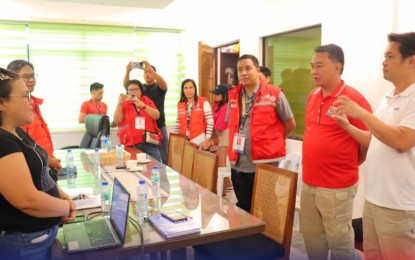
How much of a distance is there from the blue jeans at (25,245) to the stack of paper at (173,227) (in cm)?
45

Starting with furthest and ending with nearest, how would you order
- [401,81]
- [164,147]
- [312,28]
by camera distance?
1. [164,147]
2. [312,28]
3. [401,81]

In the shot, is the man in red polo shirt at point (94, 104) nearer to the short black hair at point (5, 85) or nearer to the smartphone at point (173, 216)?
the smartphone at point (173, 216)

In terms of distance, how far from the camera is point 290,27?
390 cm

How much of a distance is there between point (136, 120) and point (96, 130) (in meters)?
1.03

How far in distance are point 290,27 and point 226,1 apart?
1.72 m

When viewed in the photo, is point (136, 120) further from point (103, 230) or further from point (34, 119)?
point (103, 230)

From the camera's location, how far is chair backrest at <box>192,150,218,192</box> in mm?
2531

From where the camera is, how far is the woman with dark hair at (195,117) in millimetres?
4273

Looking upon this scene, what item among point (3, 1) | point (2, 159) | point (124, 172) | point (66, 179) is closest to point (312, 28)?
point (124, 172)

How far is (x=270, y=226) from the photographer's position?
203cm

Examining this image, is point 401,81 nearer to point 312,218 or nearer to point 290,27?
point 312,218

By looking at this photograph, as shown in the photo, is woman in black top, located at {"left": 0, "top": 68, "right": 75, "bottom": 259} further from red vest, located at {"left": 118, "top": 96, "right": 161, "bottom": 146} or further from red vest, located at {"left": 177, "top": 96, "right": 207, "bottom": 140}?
red vest, located at {"left": 177, "top": 96, "right": 207, "bottom": 140}

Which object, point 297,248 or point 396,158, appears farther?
point 297,248

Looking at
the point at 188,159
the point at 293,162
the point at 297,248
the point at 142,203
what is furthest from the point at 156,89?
the point at 142,203
